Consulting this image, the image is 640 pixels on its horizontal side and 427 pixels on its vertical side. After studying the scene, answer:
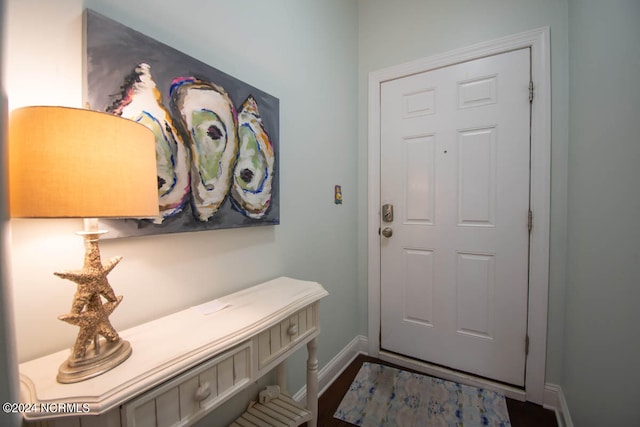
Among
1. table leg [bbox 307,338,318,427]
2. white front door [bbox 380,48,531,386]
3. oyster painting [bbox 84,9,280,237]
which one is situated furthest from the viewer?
white front door [bbox 380,48,531,386]

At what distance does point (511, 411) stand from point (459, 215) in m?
1.17

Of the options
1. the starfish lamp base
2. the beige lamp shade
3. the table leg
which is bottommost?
the table leg

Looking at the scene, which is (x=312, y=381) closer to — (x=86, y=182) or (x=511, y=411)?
(x=86, y=182)

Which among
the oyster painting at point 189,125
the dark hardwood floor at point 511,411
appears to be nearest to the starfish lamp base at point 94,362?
the oyster painting at point 189,125

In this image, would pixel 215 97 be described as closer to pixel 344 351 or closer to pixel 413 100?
pixel 413 100

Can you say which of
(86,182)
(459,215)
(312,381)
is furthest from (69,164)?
(459,215)

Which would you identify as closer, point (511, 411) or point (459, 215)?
point (511, 411)

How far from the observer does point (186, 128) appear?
90 centimetres

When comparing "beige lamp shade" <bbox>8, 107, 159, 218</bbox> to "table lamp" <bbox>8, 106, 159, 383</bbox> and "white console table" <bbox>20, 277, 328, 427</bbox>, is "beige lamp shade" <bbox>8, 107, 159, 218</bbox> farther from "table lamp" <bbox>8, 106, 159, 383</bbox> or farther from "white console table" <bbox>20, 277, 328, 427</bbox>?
"white console table" <bbox>20, 277, 328, 427</bbox>

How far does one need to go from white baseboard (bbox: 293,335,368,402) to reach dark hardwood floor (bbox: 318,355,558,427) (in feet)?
0.15

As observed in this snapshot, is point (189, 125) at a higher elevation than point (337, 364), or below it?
higher

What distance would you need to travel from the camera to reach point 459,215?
176 centimetres

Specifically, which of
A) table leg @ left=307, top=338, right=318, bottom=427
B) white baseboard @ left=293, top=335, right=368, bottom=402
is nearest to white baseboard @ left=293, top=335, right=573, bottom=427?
white baseboard @ left=293, top=335, right=368, bottom=402

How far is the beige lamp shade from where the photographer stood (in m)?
0.47
